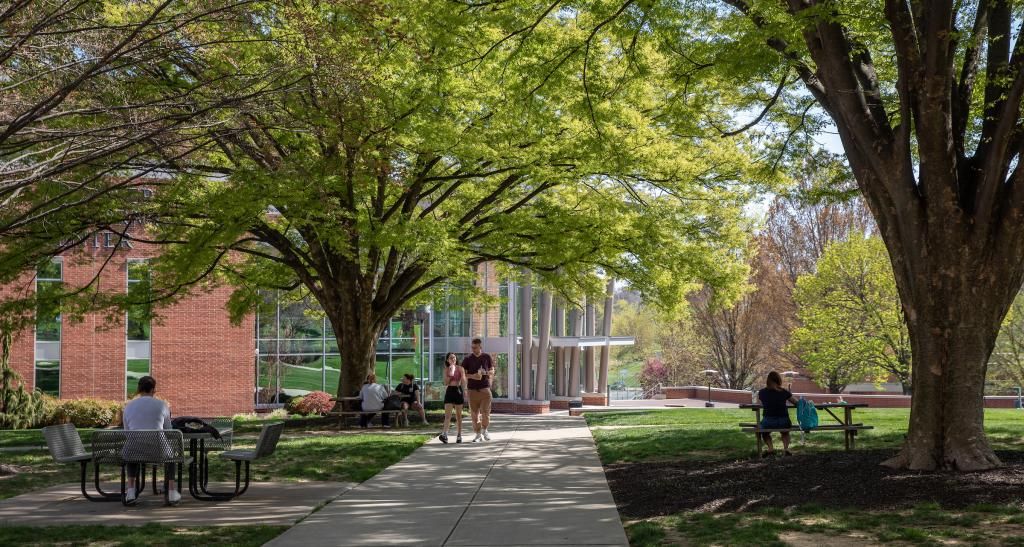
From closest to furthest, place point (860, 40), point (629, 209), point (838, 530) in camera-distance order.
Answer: point (838, 530)
point (860, 40)
point (629, 209)

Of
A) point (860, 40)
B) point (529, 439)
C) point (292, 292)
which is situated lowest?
point (529, 439)

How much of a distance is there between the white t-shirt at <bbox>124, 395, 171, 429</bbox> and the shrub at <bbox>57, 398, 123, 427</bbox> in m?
23.2

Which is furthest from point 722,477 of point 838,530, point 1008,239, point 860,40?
point 860,40

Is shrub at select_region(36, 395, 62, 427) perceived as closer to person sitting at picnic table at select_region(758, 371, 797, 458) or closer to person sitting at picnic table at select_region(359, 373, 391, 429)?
person sitting at picnic table at select_region(359, 373, 391, 429)

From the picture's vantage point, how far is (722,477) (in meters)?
11.7

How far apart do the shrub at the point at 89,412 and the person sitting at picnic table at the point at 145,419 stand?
23.1m

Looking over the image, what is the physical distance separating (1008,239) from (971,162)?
1.10m

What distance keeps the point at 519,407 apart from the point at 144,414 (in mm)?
33478

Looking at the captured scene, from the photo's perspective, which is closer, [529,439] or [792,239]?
[529,439]

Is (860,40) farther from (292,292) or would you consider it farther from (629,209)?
(292,292)

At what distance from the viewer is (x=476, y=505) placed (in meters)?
10.3

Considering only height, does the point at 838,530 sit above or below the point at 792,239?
below

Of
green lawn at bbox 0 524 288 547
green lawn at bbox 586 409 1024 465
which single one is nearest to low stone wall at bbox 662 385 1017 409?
green lawn at bbox 586 409 1024 465

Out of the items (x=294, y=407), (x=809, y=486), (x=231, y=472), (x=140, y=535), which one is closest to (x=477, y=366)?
(x=231, y=472)
